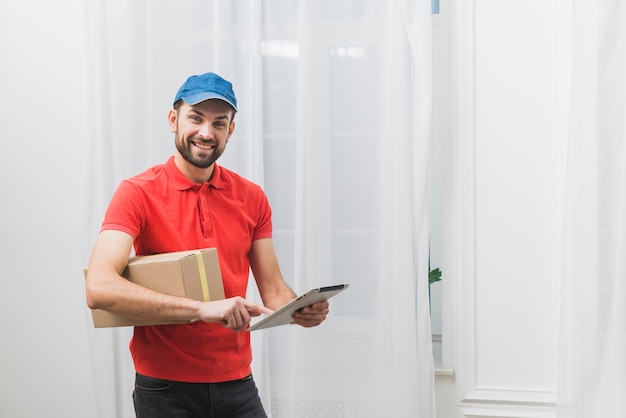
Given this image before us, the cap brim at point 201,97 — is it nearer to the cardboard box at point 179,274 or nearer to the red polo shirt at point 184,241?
the red polo shirt at point 184,241

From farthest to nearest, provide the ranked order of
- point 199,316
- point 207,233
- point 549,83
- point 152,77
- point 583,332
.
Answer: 1. point 152,77
2. point 549,83
3. point 583,332
4. point 207,233
5. point 199,316

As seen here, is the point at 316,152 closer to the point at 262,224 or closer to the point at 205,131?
the point at 262,224

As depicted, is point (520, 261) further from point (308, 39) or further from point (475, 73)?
point (308, 39)

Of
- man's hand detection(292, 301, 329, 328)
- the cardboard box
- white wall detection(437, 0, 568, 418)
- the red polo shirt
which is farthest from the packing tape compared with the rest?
white wall detection(437, 0, 568, 418)

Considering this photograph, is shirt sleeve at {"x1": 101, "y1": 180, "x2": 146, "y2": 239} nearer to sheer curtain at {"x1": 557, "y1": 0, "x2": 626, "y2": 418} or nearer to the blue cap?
the blue cap

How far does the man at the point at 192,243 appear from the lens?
1.81 metres

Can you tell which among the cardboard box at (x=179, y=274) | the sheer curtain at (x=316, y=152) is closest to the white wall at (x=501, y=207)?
the sheer curtain at (x=316, y=152)

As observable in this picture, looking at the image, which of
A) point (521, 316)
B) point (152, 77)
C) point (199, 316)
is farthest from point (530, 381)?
point (152, 77)

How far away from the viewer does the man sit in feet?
5.92

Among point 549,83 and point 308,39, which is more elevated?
point 308,39

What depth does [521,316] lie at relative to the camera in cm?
249

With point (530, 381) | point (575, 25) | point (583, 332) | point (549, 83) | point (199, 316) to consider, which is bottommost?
point (530, 381)

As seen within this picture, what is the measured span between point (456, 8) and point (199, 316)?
4.67ft

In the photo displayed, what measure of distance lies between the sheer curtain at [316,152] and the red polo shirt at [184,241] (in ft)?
2.09
